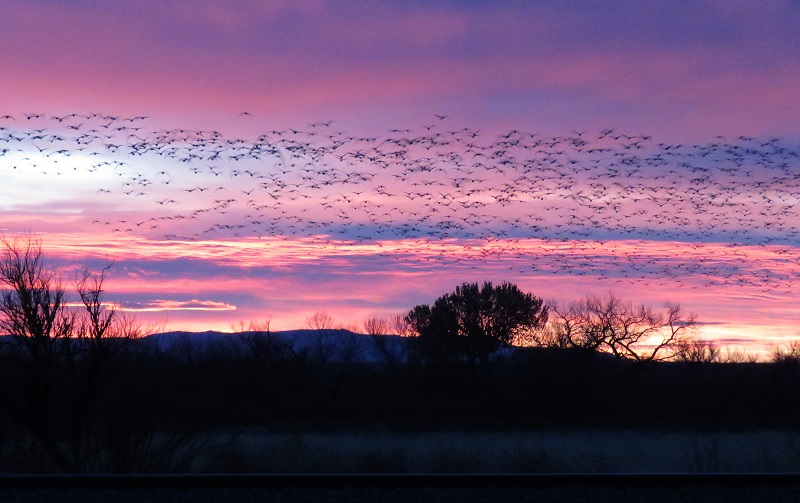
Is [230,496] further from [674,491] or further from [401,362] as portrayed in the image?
[401,362]

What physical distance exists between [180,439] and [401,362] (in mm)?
38825

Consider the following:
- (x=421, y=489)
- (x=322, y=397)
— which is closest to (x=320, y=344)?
(x=322, y=397)

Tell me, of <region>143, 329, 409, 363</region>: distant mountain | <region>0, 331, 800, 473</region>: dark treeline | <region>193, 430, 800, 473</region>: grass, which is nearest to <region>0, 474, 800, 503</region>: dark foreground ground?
<region>0, 331, 800, 473</region>: dark treeline

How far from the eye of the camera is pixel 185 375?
63.5ft

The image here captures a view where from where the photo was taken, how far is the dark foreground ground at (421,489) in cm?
1111

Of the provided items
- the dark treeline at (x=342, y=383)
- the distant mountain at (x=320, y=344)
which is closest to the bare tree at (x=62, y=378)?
the dark treeline at (x=342, y=383)

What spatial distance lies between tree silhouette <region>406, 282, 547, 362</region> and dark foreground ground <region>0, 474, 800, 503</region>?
37.5 meters

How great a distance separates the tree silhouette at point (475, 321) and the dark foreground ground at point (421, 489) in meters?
37.5

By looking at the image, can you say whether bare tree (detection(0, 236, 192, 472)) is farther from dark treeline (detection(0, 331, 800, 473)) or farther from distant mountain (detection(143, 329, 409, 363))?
distant mountain (detection(143, 329, 409, 363))

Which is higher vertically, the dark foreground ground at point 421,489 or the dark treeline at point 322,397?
the dark treeline at point 322,397

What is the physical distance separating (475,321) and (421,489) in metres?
40.4

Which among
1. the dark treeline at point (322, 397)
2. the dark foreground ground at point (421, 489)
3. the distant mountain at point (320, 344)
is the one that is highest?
the distant mountain at point (320, 344)

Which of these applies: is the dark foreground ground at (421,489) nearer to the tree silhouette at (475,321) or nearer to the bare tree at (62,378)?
the bare tree at (62,378)

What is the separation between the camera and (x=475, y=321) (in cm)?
5172
